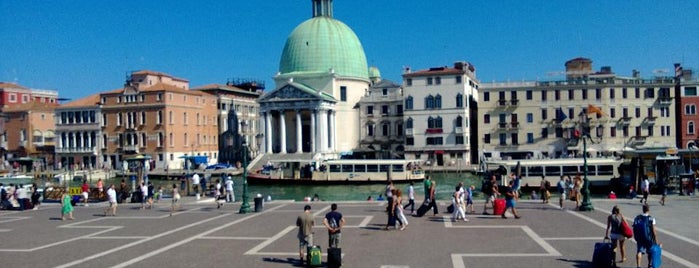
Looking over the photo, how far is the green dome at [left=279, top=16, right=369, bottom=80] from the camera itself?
90.4 m

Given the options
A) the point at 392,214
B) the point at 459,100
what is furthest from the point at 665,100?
the point at 392,214

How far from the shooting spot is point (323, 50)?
90688mm

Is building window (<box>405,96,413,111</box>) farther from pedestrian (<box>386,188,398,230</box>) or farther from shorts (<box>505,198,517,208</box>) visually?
pedestrian (<box>386,188,398,230</box>)

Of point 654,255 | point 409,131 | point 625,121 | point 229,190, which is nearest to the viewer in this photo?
point 654,255

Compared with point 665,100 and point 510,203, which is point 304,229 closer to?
point 510,203

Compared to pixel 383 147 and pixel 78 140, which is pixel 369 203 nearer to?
pixel 383 147

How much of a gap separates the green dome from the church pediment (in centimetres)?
482

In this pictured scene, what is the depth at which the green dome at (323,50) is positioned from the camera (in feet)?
297

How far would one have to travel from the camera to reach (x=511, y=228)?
22.5 metres

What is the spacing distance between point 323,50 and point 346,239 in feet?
234

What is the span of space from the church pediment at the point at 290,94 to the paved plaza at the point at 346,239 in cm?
5549

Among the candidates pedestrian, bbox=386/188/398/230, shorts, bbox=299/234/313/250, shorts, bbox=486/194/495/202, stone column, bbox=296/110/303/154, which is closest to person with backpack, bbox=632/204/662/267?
shorts, bbox=299/234/313/250

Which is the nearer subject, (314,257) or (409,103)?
(314,257)

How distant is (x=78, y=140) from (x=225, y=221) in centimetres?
6840
